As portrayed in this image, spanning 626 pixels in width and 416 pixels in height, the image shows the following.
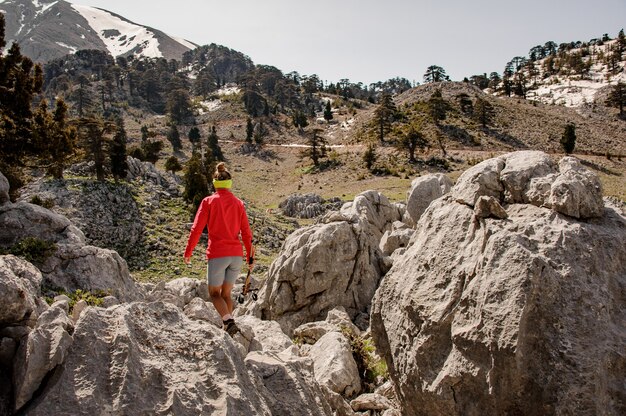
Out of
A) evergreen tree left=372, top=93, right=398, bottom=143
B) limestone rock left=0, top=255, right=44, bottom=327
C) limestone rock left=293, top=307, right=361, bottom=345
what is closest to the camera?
limestone rock left=0, top=255, right=44, bottom=327

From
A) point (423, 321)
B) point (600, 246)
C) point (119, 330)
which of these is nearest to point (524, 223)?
point (600, 246)

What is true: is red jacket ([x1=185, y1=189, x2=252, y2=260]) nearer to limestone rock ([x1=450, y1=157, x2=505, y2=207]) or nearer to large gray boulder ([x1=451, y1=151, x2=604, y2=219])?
limestone rock ([x1=450, y1=157, x2=505, y2=207])

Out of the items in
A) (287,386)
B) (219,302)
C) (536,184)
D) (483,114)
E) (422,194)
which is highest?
(483,114)

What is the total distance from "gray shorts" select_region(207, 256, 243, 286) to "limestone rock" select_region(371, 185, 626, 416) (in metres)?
3.21

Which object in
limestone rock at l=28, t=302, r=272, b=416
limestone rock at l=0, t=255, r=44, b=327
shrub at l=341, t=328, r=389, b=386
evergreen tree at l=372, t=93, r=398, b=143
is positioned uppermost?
evergreen tree at l=372, t=93, r=398, b=143

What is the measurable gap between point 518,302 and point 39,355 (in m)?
5.74

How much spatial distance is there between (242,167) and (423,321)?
79.2 metres

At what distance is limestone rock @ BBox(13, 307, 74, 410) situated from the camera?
14.9ft

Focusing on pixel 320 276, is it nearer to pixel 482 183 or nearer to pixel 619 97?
pixel 482 183

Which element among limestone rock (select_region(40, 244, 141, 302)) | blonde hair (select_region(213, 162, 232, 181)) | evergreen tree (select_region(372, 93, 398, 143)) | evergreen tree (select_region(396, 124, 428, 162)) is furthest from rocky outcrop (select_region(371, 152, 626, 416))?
evergreen tree (select_region(372, 93, 398, 143))

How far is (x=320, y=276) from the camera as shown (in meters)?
16.9

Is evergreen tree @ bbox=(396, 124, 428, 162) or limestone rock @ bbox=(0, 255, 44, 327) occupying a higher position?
evergreen tree @ bbox=(396, 124, 428, 162)

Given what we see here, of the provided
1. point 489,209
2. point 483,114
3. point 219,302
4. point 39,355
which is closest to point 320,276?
point 219,302

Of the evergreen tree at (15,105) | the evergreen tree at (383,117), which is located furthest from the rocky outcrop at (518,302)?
the evergreen tree at (383,117)
